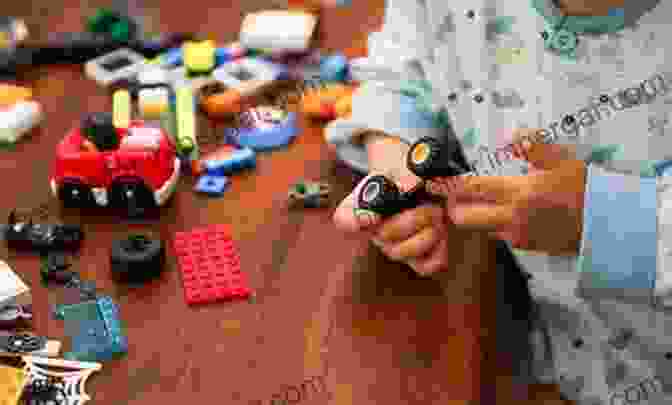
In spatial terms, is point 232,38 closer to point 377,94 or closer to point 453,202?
point 377,94

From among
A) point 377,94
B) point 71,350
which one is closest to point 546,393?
point 377,94

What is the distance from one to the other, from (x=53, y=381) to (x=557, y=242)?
342 mm

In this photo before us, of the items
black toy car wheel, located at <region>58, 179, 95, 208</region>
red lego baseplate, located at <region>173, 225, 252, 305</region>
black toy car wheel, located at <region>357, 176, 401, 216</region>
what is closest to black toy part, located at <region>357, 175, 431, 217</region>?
black toy car wheel, located at <region>357, 176, 401, 216</region>

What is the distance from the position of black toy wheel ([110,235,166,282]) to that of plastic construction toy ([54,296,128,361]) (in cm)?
2

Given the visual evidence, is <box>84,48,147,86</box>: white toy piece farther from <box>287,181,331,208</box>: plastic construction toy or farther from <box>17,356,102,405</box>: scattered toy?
<box>17,356,102,405</box>: scattered toy

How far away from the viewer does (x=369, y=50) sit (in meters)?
0.86

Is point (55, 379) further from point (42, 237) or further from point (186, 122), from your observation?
point (186, 122)

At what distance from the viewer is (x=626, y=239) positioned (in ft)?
1.89

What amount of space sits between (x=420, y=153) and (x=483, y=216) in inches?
2.4

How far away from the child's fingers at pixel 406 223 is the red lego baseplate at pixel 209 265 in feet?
0.36

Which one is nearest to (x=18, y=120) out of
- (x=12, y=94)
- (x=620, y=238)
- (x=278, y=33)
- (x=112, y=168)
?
(x=12, y=94)

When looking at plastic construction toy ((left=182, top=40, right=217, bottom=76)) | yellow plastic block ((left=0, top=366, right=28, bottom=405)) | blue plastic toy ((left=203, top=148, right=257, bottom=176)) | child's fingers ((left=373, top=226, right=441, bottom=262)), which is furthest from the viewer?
plastic construction toy ((left=182, top=40, right=217, bottom=76))

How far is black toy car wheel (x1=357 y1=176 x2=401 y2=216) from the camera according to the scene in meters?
0.65

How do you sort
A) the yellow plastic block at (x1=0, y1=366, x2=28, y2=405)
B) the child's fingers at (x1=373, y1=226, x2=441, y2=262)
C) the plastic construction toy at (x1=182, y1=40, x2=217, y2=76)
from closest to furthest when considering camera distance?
the yellow plastic block at (x1=0, y1=366, x2=28, y2=405) < the child's fingers at (x1=373, y1=226, x2=441, y2=262) < the plastic construction toy at (x1=182, y1=40, x2=217, y2=76)
